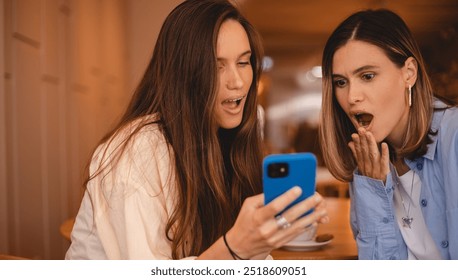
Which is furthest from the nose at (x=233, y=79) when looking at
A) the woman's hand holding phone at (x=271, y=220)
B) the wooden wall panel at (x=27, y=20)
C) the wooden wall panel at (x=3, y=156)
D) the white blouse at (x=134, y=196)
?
the wooden wall panel at (x=27, y=20)

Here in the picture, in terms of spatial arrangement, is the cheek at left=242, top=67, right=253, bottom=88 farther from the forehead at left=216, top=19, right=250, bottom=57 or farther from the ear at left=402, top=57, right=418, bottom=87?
the ear at left=402, top=57, right=418, bottom=87

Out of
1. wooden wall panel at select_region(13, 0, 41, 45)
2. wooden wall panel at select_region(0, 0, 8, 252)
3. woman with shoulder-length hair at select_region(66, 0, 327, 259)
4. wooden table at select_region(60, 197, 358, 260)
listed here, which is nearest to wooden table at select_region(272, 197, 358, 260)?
wooden table at select_region(60, 197, 358, 260)

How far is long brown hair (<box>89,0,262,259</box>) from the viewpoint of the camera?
0.74 meters

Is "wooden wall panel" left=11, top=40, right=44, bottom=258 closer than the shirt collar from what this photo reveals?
No

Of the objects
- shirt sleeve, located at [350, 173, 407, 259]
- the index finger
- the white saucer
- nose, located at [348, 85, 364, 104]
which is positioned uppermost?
nose, located at [348, 85, 364, 104]

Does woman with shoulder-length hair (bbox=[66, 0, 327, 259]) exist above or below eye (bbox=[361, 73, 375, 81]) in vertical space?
below

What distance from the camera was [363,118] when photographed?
890mm

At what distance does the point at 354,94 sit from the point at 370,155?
4.6 inches

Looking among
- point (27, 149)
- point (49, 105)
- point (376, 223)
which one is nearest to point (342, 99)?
point (376, 223)

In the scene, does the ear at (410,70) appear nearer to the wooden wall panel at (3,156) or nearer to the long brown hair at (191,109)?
the long brown hair at (191,109)

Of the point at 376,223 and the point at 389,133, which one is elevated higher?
the point at 389,133

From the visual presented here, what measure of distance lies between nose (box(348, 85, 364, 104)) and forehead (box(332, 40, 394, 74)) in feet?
0.12

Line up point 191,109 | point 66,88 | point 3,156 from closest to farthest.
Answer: point 191,109
point 3,156
point 66,88

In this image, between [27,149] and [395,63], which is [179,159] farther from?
[27,149]
